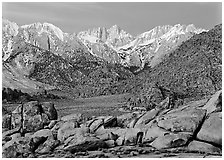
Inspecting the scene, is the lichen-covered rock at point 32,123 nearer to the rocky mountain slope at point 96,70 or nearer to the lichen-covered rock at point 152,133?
the lichen-covered rock at point 152,133

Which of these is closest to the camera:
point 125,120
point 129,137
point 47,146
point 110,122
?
point 47,146

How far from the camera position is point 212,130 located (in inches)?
739

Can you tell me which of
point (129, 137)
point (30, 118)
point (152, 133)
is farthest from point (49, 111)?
point (152, 133)

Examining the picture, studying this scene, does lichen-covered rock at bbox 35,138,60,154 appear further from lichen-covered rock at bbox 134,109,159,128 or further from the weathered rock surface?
lichen-covered rock at bbox 134,109,159,128

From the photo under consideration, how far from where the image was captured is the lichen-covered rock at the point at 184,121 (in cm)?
1967

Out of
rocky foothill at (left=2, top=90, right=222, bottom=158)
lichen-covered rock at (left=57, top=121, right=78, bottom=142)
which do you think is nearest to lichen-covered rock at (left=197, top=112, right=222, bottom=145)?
rocky foothill at (left=2, top=90, right=222, bottom=158)

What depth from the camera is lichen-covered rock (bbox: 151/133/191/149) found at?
18.9m

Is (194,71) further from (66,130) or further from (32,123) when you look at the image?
(66,130)

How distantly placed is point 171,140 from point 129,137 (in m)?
2.48

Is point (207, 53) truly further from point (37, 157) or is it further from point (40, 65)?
point (40, 65)

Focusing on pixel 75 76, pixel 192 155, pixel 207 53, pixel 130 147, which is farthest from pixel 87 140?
pixel 75 76

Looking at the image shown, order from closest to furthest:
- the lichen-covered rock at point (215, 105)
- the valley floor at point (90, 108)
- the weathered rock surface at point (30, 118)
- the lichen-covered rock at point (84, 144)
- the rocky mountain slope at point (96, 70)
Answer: the lichen-covered rock at point (84, 144) → the lichen-covered rock at point (215, 105) → the weathered rock surface at point (30, 118) → the valley floor at point (90, 108) → the rocky mountain slope at point (96, 70)

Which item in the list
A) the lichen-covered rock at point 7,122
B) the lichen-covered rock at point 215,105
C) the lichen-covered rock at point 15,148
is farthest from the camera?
the lichen-covered rock at point 7,122

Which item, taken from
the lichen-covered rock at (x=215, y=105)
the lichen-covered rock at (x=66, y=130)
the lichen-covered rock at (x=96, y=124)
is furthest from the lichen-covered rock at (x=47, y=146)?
the lichen-covered rock at (x=215, y=105)
